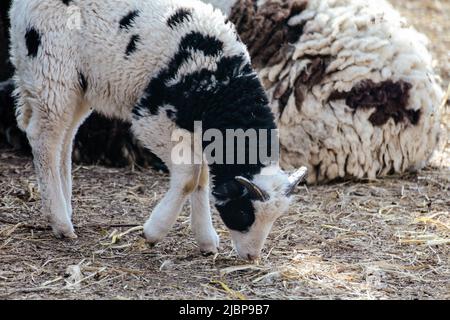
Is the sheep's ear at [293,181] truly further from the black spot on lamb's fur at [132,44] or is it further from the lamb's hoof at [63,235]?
the lamb's hoof at [63,235]

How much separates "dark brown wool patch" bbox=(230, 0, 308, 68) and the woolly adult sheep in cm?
170

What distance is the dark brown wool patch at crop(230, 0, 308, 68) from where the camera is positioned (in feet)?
22.6

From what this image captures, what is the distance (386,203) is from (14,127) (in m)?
2.98

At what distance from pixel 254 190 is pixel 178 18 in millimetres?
1127

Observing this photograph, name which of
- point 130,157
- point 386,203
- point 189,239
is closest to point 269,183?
point 189,239

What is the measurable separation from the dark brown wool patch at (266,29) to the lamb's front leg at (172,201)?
6.87ft

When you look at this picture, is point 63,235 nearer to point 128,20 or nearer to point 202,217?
point 202,217

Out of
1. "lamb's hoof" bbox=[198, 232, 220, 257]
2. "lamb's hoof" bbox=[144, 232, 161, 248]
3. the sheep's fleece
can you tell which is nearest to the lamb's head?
"lamb's hoof" bbox=[198, 232, 220, 257]

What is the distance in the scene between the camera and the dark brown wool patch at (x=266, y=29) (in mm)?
6887

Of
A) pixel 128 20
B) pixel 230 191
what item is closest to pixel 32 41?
pixel 128 20

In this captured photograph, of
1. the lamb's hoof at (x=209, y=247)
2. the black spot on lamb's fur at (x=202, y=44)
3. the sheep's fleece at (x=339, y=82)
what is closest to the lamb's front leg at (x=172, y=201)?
the lamb's hoof at (x=209, y=247)

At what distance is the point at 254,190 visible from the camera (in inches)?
183

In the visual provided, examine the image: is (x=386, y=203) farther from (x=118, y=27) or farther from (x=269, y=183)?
(x=118, y=27)

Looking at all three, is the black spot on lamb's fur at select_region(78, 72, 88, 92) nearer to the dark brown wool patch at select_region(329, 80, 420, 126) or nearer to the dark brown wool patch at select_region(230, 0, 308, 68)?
the dark brown wool patch at select_region(230, 0, 308, 68)
